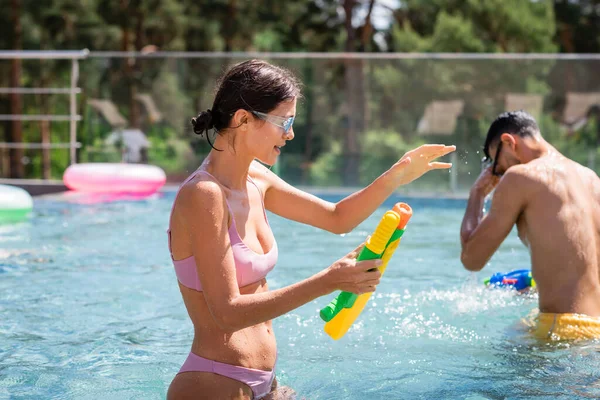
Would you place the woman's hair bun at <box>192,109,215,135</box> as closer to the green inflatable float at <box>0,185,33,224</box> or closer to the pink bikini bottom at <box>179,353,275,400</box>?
the pink bikini bottom at <box>179,353,275,400</box>

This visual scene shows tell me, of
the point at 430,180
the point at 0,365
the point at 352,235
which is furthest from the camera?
the point at 430,180

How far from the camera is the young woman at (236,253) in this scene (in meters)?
2.43

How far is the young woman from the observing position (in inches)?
95.6

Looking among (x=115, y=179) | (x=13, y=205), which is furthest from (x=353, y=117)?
(x=13, y=205)

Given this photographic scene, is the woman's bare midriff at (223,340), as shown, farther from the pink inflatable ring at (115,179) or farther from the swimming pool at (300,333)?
the pink inflatable ring at (115,179)

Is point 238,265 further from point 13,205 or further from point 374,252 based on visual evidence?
point 13,205

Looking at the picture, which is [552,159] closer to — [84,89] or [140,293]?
[140,293]

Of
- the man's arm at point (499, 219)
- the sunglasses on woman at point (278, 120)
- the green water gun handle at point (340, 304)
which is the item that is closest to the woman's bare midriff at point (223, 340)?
the green water gun handle at point (340, 304)

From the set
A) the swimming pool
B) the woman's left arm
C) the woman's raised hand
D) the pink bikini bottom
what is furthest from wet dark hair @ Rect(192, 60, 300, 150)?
the swimming pool

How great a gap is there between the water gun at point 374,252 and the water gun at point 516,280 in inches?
111

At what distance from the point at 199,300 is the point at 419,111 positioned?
10.8 meters

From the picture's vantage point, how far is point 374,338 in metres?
4.66

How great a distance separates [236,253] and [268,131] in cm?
41

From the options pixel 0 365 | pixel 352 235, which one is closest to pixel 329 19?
pixel 352 235
